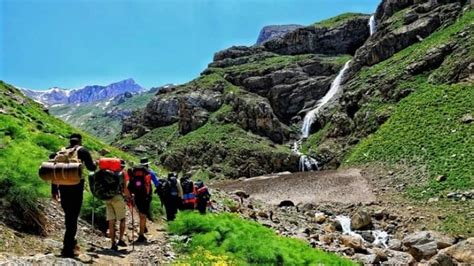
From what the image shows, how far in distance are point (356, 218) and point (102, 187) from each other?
27.3m

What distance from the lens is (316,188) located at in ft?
190

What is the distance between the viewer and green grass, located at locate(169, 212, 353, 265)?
12.9 meters

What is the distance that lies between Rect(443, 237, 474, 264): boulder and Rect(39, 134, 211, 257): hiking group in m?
13.8

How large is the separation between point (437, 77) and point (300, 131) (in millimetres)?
38373

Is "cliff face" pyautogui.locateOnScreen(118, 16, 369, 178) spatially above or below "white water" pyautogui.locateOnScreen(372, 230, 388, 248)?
above

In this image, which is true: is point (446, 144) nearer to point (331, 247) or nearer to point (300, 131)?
point (331, 247)

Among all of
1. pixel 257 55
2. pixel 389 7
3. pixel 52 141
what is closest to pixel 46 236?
pixel 52 141

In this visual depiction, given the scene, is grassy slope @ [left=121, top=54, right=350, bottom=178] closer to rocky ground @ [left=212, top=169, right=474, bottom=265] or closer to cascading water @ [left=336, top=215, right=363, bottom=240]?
rocky ground @ [left=212, top=169, right=474, bottom=265]

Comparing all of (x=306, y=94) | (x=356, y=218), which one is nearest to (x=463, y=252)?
(x=356, y=218)

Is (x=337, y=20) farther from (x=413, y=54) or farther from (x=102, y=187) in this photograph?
(x=102, y=187)

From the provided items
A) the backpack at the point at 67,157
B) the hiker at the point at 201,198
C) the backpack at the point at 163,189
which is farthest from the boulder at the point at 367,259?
the backpack at the point at 67,157

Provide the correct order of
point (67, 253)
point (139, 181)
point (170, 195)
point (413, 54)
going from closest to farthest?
point (67, 253) < point (139, 181) < point (170, 195) < point (413, 54)

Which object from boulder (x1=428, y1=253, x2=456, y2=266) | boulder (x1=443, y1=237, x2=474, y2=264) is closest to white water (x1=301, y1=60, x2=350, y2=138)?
boulder (x1=443, y1=237, x2=474, y2=264)

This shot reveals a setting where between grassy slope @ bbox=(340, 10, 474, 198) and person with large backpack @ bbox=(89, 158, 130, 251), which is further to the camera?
grassy slope @ bbox=(340, 10, 474, 198)
